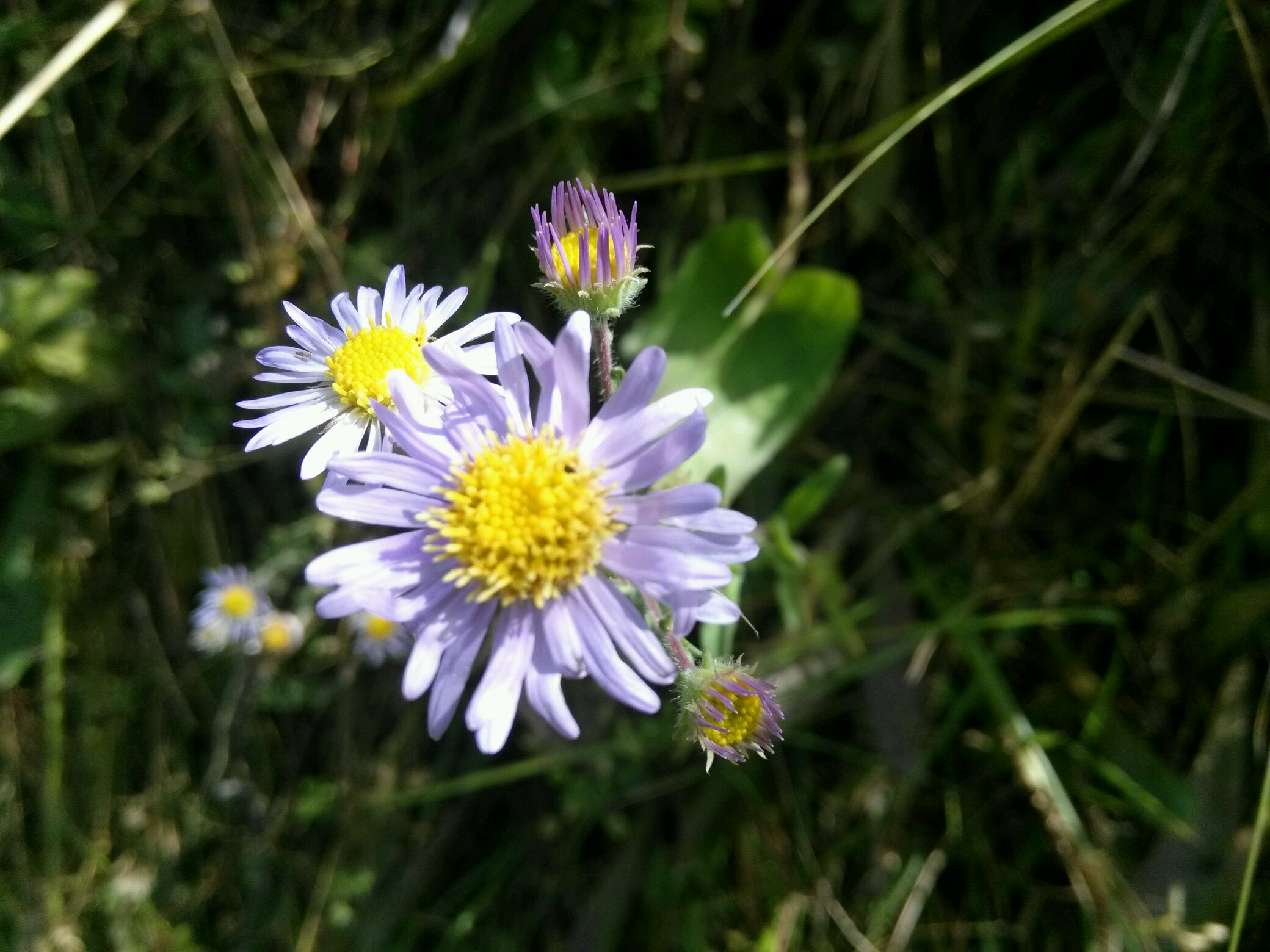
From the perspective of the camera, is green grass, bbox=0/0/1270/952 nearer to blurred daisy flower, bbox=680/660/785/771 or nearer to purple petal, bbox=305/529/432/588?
blurred daisy flower, bbox=680/660/785/771

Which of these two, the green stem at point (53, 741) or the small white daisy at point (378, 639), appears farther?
the green stem at point (53, 741)

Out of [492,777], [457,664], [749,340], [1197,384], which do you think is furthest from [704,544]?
[1197,384]

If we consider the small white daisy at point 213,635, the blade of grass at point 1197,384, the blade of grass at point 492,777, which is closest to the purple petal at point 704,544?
the blade of grass at point 492,777

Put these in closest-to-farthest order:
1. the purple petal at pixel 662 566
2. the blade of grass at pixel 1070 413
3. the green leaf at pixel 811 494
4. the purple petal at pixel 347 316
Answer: the purple petal at pixel 662 566 < the purple petal at pixel 347 316 < the green leaf at pixel 811 494 < the blade of grass at pixel 1070 413

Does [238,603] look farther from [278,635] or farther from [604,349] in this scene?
[604,349]

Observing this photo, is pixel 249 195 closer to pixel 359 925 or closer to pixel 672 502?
pixel 672 502

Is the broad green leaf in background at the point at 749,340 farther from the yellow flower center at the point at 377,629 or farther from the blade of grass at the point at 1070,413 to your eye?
the yellow flower center at the point at 377,629
